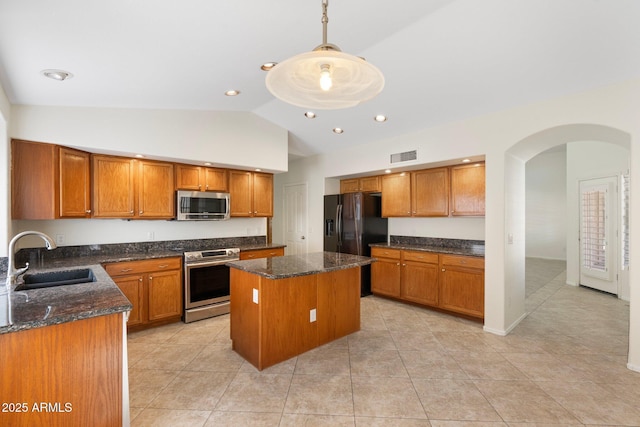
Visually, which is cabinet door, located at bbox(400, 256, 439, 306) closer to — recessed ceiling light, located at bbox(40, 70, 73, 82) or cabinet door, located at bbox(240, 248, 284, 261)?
cabinet door, located at bbox(240, 248, 284, 261)

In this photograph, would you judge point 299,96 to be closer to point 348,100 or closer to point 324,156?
point 348,100

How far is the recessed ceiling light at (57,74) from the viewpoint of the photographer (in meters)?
2.49

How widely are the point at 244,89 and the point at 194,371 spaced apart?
304 centimetres

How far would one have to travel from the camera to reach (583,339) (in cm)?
347

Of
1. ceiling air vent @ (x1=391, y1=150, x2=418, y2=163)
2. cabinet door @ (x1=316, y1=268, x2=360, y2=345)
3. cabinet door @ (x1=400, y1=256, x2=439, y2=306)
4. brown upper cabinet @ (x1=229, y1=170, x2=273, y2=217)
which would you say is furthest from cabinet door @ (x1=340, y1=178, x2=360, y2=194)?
cabinet door @ (x1=316, y1=268, x2=360, y2=345)

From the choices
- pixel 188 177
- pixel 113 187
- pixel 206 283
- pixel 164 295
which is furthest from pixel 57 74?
pixel 206 283

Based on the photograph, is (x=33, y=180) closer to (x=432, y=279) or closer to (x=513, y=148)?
(x=432, y=279)

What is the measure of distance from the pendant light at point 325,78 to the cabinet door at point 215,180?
309 cm

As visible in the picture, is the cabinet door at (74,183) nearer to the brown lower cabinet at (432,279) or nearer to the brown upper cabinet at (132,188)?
the brown upper cabinet at (132,188)

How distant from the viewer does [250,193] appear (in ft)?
16.4

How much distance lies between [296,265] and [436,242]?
2945 millimetres

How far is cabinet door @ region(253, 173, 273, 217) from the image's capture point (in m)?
5.06

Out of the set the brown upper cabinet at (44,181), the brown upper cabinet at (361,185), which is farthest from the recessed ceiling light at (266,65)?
the brown upper cabinet at (361,185)

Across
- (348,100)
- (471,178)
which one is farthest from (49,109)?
(471,178)
